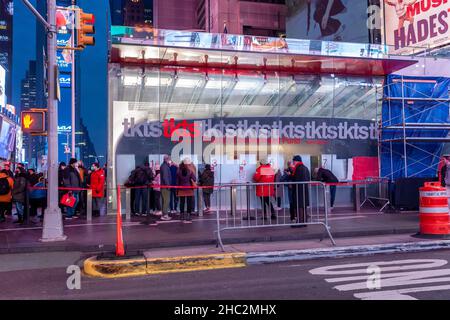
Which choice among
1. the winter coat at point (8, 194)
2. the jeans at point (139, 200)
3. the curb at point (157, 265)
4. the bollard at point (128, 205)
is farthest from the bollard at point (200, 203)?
the curb at point (157, 265)

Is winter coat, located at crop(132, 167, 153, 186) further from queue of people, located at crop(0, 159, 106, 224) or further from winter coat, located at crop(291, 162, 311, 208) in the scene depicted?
winter coat, located at crop(291, 162, 311, 208)

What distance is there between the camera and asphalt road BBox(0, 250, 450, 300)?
19.0 feet

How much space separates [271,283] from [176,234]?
178 inches

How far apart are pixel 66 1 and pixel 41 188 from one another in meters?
22.1

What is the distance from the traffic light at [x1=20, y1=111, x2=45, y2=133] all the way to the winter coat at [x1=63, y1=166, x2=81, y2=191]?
3.68 m

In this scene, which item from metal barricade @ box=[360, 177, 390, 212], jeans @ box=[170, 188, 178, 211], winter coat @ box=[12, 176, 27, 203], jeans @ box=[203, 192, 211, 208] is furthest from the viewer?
metal barricade @ box=[360, 177, 390, 212]

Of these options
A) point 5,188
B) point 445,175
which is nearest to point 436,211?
point 445,175

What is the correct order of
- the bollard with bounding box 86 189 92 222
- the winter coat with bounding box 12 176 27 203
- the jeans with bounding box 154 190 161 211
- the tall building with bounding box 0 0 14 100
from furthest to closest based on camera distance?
the tall building with bounding box 0 0 14 100 < the jeans with bounding box 154 190 161 211 < the bollard with bounding box 86 189 92 222 < the winter coat with bounding box 12 176 27 203

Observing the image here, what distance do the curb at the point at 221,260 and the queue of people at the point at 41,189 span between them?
577 cm

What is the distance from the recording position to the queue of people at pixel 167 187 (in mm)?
13156

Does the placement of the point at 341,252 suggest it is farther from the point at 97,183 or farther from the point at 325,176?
the point at 97,183

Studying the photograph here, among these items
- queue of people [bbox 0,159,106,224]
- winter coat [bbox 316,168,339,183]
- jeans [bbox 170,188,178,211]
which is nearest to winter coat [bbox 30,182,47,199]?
queue of people [bbox 0,159,106,224]

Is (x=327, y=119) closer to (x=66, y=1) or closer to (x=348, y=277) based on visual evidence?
(x=348, y=277)
